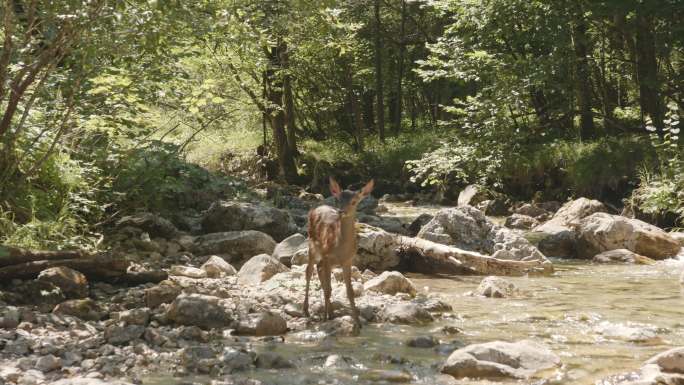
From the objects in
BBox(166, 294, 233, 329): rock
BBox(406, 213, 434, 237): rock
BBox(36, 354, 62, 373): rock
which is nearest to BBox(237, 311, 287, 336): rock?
BBox(166, 294, 233, 329): rock

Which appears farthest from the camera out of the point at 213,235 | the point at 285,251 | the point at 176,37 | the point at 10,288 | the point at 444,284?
the point at 213,235

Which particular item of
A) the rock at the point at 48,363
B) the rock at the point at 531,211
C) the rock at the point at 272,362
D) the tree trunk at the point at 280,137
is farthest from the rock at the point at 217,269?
the tree trunk at the point at 280,137

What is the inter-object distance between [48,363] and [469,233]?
27.3 ft

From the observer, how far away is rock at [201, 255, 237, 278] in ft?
30.5

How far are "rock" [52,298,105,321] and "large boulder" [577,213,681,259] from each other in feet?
28.8

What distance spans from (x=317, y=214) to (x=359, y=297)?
1535 millimetres

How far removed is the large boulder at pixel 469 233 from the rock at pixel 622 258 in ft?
4.57

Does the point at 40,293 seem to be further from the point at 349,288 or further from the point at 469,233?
the point at 469,233

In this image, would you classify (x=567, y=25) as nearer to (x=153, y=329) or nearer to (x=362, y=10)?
(x=362, y=10)

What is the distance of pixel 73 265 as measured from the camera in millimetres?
7555

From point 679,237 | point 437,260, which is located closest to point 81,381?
point 437,260

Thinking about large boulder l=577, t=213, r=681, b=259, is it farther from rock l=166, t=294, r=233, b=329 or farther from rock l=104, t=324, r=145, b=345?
rock l=104, t=324, r=145, b=345

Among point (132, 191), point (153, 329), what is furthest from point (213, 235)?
point (153, 329)

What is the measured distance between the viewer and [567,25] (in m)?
18.6
